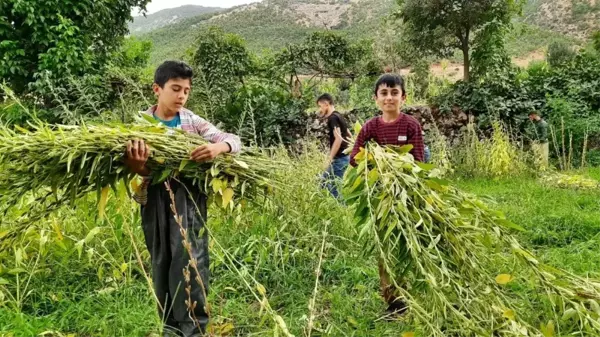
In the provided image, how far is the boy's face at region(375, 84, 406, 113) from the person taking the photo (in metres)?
2.67

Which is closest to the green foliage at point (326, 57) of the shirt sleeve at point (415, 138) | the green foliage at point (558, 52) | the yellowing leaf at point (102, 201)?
the shirt sleeve at point (415, 138)

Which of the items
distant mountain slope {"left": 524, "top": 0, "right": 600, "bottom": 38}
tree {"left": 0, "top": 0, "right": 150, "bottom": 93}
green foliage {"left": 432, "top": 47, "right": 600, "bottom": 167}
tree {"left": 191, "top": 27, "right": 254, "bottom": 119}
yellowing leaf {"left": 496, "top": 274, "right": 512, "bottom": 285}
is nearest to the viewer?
yellowing leaf {"left": 496, "top": 274, "right": 512, "bottom": 285}

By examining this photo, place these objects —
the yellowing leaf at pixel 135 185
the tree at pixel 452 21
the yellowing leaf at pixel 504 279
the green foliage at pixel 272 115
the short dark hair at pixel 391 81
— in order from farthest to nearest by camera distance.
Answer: the green foliage at pixel 272 115 < the tree at pixel 452 21 < the short dark hair at pixel 391 81 < the yellowing leaf at pixel 135 185 < the yellowing leaf at pixel 504 279

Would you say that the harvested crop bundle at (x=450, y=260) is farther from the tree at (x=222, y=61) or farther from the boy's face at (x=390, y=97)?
the tree at (x=222, y=61)

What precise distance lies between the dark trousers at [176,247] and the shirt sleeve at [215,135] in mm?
242

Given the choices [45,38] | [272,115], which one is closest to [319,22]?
[272,115]

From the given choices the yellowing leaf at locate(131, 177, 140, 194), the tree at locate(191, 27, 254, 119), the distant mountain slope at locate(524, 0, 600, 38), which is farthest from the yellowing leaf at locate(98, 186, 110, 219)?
the distant mountain slope at locate(524, 0, 600, 38)

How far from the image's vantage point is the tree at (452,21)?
917cm

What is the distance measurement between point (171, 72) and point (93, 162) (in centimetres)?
54

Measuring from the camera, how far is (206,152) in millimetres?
1914

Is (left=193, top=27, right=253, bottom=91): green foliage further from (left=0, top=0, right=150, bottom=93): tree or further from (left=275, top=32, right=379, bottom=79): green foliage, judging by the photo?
(left=0, top=0, right=150, bottom=93): tree

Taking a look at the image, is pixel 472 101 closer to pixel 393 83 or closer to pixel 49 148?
pixel 393 83

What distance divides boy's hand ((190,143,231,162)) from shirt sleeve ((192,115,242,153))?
89 mm

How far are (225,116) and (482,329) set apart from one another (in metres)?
8.23
